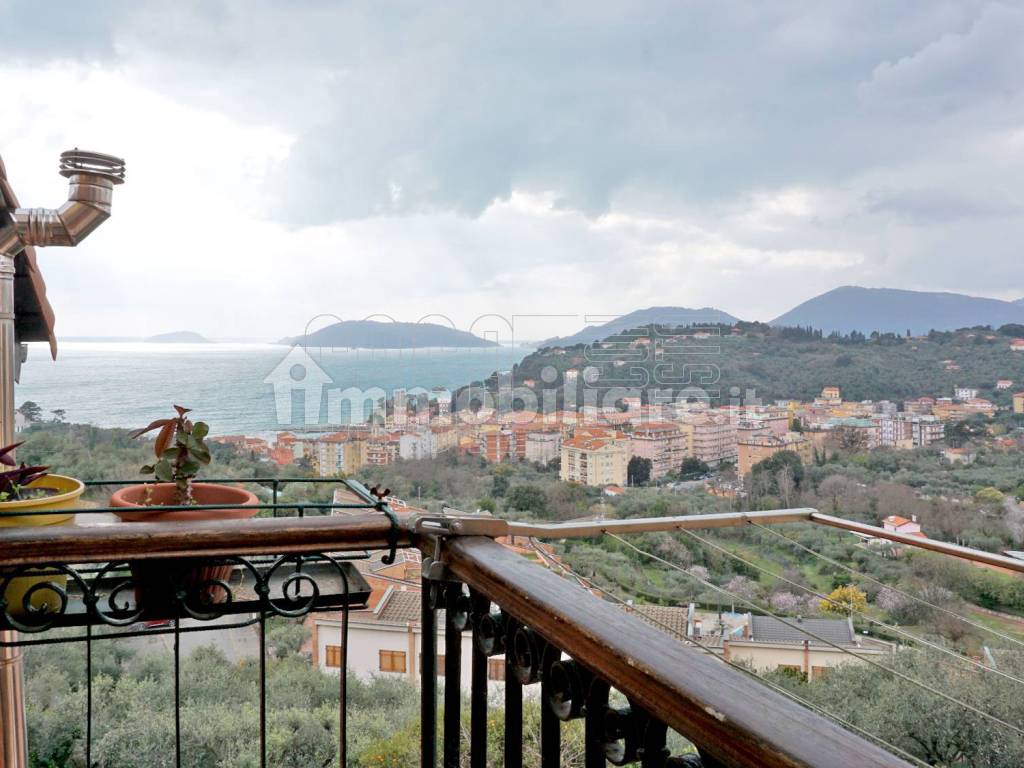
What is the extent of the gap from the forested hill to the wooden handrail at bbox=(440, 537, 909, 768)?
5785 millimetres

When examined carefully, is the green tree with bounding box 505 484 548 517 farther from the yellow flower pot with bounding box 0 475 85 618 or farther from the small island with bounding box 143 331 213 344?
the yellow flower pot with bounding box 0 475 85 618

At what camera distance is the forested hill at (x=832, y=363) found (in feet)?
18.9

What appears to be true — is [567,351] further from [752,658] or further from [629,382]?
[752,658]

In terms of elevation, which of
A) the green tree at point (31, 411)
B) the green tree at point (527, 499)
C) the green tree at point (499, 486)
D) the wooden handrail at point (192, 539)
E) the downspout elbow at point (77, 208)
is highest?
the downspout elbow at point (77, 208)

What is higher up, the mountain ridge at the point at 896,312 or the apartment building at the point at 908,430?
the mountain ridge at the point at 896,312

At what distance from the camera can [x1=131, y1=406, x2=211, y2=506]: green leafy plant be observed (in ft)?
3.73

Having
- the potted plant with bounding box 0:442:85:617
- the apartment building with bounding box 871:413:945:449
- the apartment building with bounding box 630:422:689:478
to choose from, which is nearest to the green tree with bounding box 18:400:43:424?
the potted plant with bounding box 0:442:85:617

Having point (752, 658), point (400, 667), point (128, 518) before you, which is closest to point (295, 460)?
point (400, 667)

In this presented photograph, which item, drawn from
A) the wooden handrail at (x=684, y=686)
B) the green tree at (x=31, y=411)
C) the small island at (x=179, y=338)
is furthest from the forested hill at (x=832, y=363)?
the wooden handrail at (x=684, y=686)

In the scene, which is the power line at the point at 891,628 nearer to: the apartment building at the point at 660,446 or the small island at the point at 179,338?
the apartment building at the point at 660,446

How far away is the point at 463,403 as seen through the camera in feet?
18.4

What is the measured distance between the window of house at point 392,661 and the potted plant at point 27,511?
131 inches

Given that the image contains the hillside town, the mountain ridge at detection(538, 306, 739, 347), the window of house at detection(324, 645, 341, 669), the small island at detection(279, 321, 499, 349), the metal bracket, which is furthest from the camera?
the mountain ridge at detection(538, 306, 739, 347)

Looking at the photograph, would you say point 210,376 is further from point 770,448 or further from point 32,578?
point 770,448
